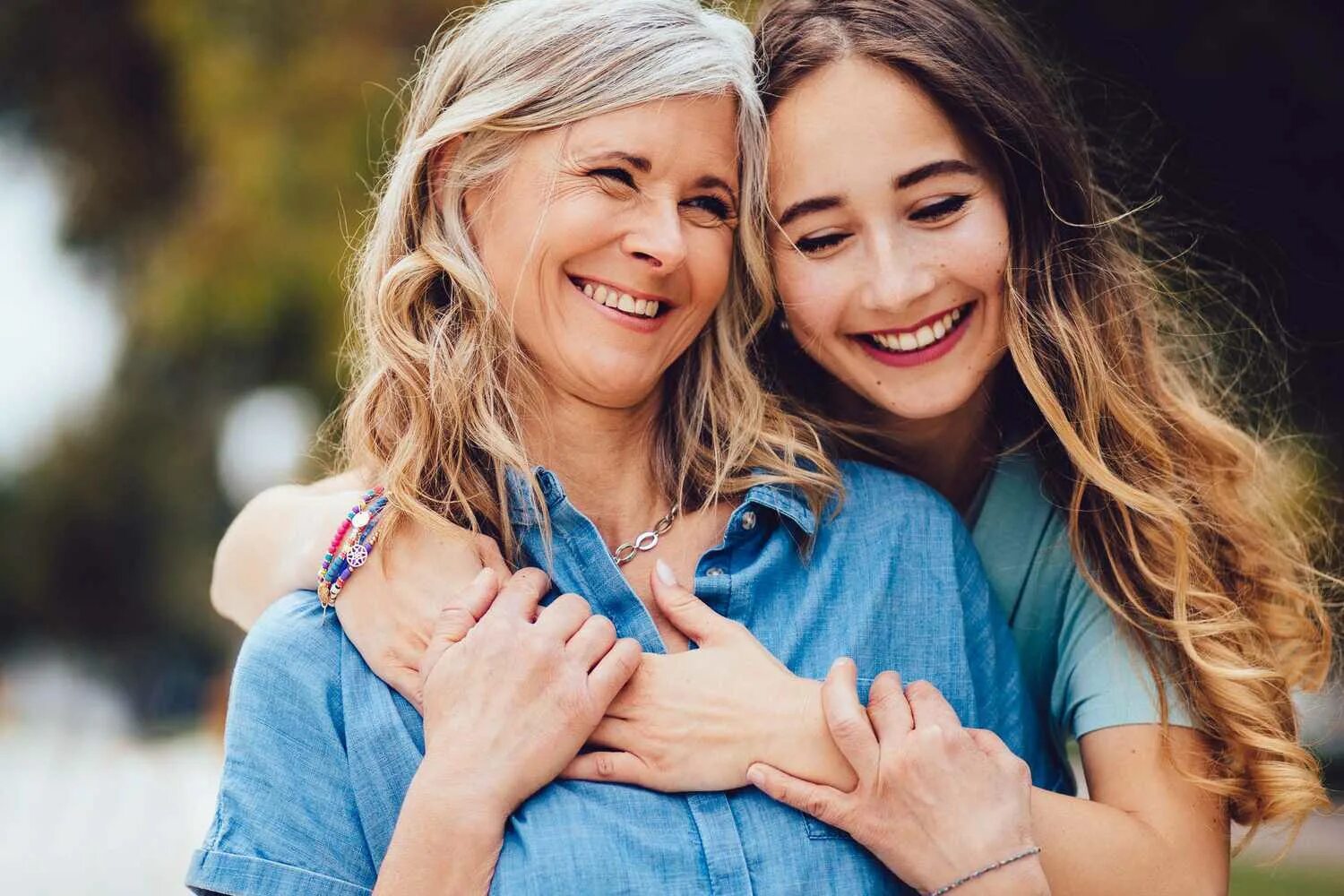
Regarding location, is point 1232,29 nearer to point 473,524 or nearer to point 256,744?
point 473,524

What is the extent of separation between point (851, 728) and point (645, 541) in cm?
54

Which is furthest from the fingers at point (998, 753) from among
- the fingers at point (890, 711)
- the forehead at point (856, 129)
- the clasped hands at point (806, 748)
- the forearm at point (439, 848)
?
the forehead at point (856, 129)

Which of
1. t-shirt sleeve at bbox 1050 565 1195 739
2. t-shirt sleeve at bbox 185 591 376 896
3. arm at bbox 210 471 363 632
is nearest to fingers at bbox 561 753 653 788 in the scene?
t-shirt sleeve at bbox 185 591 376 896

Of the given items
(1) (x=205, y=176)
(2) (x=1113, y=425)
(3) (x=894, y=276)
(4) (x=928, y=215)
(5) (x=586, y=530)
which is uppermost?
(4) (x=928, y=215)

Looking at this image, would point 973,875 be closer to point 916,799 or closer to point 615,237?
point 916,799

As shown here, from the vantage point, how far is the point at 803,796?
80.2 inches

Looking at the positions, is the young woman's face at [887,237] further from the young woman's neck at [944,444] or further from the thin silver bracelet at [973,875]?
the thin silver bracelet at [973,875]

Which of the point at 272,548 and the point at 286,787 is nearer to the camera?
the point at 286,787

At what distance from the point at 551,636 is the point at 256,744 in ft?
1.47

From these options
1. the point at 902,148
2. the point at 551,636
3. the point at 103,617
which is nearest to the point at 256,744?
the point at 551,636

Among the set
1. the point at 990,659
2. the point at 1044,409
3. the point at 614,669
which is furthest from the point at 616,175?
the point at 990,659

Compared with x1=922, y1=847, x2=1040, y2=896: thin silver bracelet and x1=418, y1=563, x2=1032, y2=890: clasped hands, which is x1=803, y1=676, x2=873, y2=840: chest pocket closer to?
x1=418, y1=563, x2=1032, y2=890: clasped hands

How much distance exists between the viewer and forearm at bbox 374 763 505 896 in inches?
75.3

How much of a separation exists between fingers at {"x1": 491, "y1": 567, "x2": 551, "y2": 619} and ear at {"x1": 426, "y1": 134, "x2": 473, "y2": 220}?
25.8 inches
